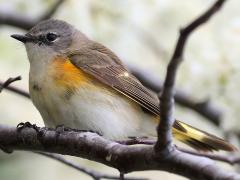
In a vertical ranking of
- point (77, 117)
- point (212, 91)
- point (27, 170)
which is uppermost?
point (212, 91)

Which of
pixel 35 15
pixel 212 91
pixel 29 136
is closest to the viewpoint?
pixel 29 136

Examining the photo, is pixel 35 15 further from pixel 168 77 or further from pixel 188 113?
pixel 168 77

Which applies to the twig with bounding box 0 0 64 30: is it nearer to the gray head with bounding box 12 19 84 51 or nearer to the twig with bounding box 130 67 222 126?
the gray head with bounding box 12 19 84 51

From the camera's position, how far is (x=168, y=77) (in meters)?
2.18

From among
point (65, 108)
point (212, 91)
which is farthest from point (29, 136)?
point (212, 91)

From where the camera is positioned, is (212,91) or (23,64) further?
(23,64)

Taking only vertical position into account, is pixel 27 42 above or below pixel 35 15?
below

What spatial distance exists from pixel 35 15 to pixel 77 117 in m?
1.71

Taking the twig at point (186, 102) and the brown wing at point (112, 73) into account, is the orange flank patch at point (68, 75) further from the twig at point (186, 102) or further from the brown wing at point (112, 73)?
the twig at point (186, 102)

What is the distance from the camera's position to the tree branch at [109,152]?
2.25m

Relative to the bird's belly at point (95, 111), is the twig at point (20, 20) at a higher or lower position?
higher

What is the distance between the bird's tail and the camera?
4.09 metres

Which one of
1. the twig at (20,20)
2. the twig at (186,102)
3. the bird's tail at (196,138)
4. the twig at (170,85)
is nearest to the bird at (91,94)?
the bird's tail at (196,138)

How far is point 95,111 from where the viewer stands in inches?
160
